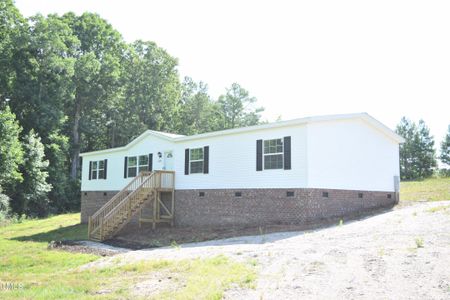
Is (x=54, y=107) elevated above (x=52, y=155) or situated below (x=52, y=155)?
above

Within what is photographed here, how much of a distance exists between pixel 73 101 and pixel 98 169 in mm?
16832

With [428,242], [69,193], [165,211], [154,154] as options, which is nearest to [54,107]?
[69,193]

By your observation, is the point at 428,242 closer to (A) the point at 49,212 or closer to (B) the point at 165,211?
(B) the point at 165,211

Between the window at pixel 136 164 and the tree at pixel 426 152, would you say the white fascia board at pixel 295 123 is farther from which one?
the tree at pixel 426 152

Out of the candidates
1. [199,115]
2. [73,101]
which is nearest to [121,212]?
[73,101]

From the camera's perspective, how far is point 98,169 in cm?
2622

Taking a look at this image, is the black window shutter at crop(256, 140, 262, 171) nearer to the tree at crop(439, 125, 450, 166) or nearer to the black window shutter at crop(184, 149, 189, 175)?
the black window shutter at crop(184, 149, 189, 175)

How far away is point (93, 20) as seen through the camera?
140 ft

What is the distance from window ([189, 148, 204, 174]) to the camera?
20.1 metres

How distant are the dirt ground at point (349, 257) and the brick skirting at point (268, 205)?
1.81 metres

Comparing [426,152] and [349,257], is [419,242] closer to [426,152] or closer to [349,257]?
[349,257]

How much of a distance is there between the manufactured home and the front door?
0.17 ft

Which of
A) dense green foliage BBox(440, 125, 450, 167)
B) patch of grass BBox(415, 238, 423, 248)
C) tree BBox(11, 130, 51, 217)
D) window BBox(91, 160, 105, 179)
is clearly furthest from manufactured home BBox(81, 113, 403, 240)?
dense green foliage BBox(440, 125, 450, 167)

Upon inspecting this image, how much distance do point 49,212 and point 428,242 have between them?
29533 millimetres
